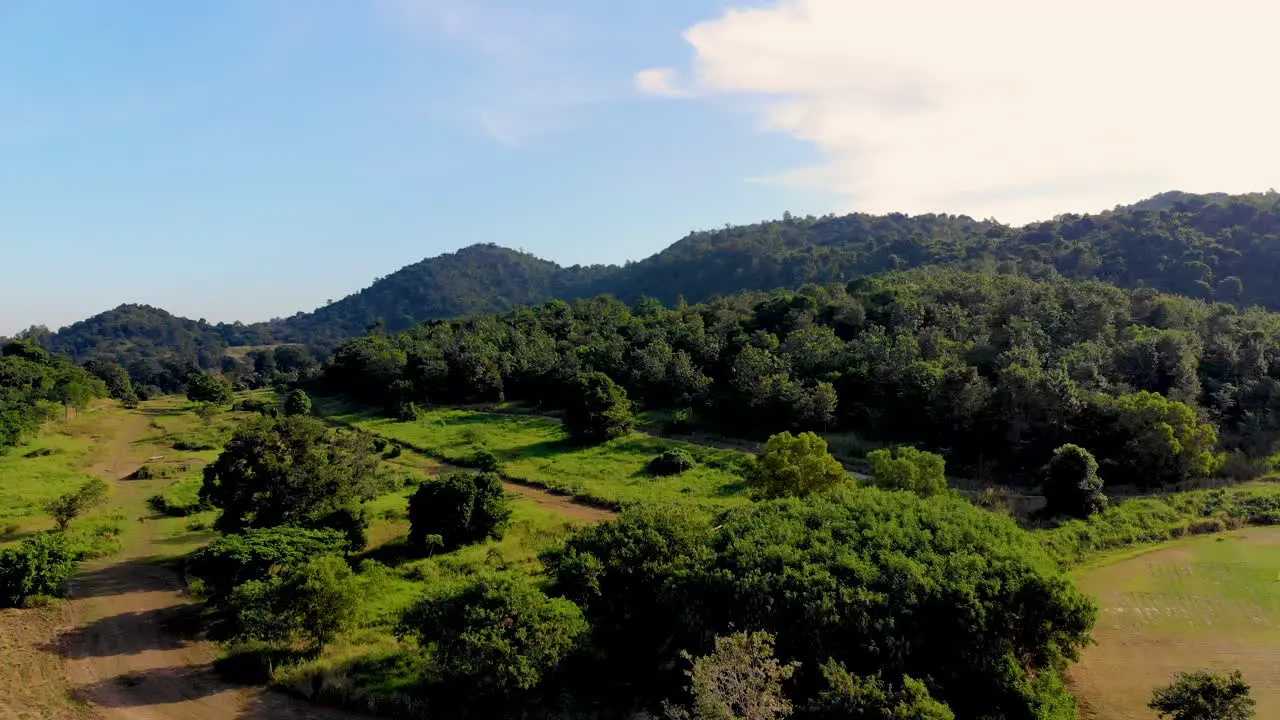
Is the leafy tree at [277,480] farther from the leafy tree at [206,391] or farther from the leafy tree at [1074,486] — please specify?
the leafy tree at [206,391]

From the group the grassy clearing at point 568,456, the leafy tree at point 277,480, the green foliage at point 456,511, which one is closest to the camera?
the leafy tree at point 277,480

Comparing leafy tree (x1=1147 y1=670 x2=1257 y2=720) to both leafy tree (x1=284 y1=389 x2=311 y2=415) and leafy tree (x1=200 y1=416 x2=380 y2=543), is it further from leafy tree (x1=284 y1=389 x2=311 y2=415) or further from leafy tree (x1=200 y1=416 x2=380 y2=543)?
leafy tree (x1=284 y1=389 x2=311 y2=415)

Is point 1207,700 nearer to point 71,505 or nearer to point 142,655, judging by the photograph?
point 142,655

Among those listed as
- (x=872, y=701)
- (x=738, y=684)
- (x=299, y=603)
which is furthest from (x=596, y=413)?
(x=872, y=701)

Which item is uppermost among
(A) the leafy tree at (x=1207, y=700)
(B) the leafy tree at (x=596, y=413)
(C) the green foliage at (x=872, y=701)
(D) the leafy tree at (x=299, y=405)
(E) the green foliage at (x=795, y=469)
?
(D) the leafy tree at (x=299, y=405)

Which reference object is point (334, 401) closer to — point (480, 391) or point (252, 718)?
point (480, 391)

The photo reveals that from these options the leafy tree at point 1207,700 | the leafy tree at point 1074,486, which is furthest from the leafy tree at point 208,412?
the leafy tree at point 1207,700
